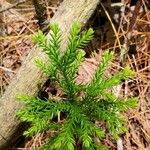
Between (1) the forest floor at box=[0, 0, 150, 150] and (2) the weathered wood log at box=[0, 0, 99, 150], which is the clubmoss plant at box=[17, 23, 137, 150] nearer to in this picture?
(2) the weathered wood log at box=[0, 0, 99, 150]

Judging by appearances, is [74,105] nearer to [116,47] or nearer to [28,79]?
[28,79]

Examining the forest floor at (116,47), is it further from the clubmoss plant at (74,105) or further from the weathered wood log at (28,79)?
the clubmoss plant at (74,105)

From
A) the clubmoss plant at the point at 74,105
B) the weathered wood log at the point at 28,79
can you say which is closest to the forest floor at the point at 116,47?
the weathered wood log at the point at 28,79

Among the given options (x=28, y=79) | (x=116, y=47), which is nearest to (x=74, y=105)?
(x=28, y=79)

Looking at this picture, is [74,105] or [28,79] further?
[28,79]

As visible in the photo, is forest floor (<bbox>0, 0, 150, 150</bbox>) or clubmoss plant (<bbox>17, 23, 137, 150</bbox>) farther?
forest floor (<bbox>0, 0, 150, 150</bbox>)

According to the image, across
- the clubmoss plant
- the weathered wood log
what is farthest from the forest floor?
the clubmoss plant
